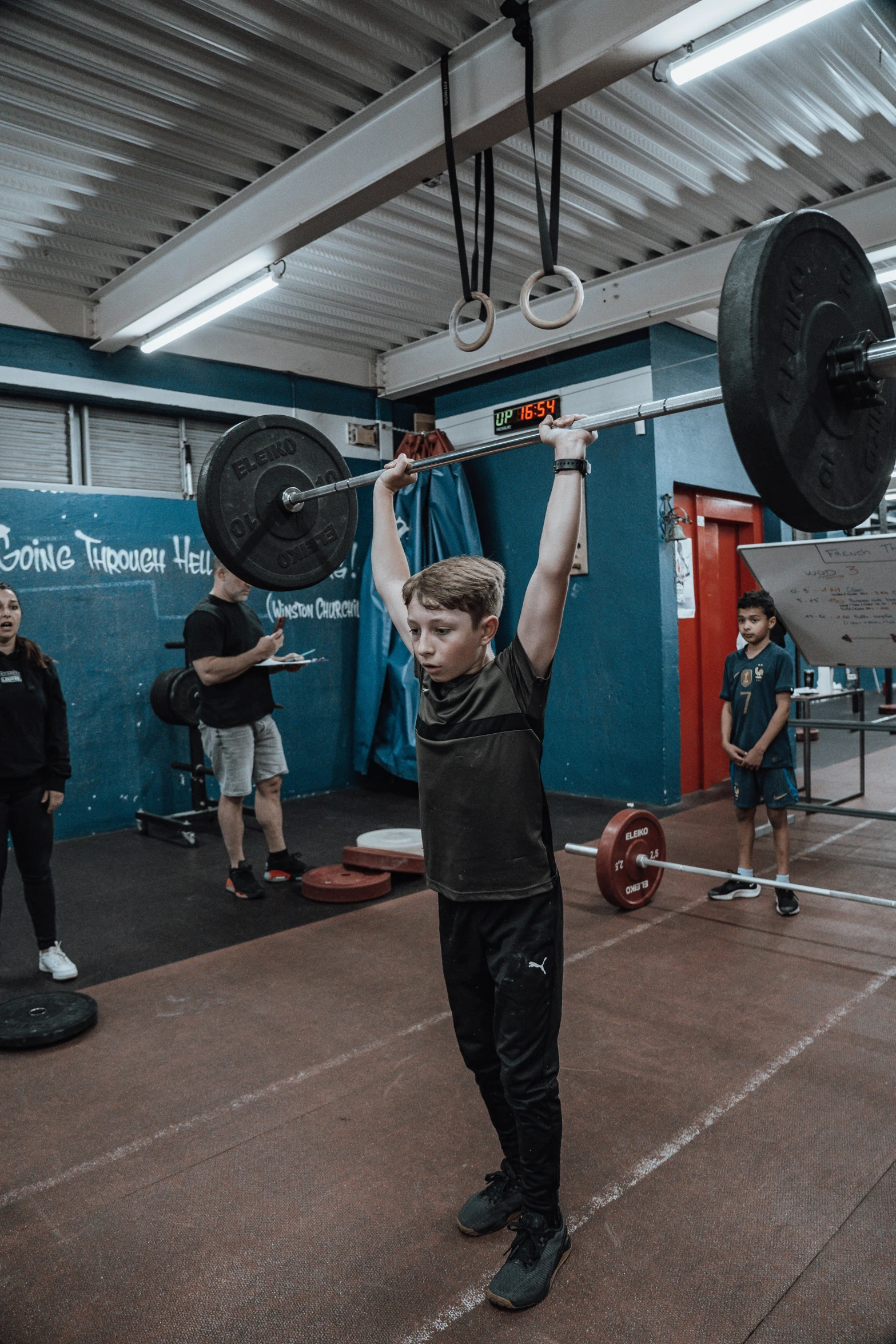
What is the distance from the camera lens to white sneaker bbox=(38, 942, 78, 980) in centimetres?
266

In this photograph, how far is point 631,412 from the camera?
4.79 feet

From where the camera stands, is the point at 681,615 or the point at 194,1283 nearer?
the point at 194,1283

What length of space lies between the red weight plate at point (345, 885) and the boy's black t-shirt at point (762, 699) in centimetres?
141

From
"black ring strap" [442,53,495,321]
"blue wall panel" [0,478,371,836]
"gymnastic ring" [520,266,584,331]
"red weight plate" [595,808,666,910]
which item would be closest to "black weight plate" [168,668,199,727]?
"blue wall panel" [0,478,371,836]

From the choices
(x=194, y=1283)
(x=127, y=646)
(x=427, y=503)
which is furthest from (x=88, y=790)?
(x=194, y=1283)

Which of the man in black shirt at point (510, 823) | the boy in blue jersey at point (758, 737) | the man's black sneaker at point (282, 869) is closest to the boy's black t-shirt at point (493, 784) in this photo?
the man in black shirt at point (510, 823)

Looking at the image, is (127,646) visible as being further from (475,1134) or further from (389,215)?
(475,1134)

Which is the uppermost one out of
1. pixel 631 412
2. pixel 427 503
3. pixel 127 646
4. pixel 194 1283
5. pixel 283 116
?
pixel 283 116

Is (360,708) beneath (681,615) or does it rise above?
beneath

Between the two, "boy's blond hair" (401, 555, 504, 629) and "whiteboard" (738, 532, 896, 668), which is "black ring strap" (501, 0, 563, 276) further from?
"whiteboard" (738, 532, 896, 668)

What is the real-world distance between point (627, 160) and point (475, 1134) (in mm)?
3265

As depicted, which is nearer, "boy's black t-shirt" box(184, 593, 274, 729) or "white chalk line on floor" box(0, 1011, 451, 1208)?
"white chalk line on floor" box(0, 1011, 451, 1208)

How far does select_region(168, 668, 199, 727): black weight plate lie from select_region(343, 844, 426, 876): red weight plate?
125cm

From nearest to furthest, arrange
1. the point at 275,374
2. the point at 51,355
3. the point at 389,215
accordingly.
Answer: the point at 389,215, the point at 51,355, the point at 275,374
